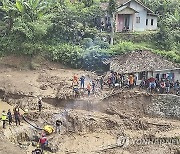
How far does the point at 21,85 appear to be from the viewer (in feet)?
122

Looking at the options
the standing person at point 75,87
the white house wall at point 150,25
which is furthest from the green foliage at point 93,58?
the white house wall at point 150,25

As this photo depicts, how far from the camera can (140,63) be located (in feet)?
127

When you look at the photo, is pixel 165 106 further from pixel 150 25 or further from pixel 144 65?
pixel 150 25

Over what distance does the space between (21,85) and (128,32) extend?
16.3 m

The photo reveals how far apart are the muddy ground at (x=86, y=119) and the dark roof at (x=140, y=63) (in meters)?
2.21

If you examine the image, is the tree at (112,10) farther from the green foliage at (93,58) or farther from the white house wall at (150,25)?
the white house wall at (150,25)

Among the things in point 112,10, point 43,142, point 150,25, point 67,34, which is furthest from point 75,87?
point 150,25

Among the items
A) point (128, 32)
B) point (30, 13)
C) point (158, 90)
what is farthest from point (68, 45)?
point (158, 90)

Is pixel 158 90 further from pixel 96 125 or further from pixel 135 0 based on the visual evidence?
pixel 135 0

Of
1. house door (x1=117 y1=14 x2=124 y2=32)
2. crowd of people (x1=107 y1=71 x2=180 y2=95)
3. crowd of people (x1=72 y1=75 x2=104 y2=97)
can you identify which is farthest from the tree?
crowd of people (x1=72 y1=75 x2=104 y2=97)

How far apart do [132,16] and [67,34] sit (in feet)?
27.5

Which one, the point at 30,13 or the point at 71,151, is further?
the point at 30,13

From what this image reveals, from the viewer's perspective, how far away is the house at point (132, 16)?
1912 inches

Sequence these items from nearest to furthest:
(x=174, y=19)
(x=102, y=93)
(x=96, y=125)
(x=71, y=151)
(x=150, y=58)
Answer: (x=71, y=151), (x=96, y=125), (x=102, y=93), (x=150, y=58), (x=174, y=19)
